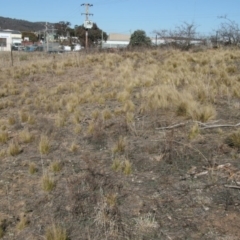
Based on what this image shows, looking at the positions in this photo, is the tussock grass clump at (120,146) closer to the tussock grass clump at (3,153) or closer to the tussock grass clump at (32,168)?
the tussock grass clump at (32,168)

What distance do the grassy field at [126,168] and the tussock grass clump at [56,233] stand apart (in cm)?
1

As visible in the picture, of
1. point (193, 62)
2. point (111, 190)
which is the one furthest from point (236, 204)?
point (193, 62)

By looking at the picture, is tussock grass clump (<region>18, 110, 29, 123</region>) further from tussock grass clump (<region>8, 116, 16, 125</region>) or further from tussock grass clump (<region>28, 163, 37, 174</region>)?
tussock grass clump (<region>28, 163, 37, 174</region>)

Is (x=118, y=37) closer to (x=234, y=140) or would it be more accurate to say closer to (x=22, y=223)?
(x=234, y=140)

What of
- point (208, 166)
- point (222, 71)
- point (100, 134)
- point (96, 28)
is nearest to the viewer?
point (208, 166)

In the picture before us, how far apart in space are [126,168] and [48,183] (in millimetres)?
1036

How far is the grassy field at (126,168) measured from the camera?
11.8ft

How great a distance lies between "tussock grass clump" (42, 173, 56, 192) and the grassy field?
0.04 ft

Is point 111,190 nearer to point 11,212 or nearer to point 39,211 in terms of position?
point 39,211

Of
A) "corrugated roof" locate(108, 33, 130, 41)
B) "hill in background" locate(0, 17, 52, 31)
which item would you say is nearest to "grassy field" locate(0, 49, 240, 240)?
"corrugated roof" locate(108, 33, 130, 41)

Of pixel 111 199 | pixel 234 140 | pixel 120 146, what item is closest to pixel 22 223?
pixel 111 199

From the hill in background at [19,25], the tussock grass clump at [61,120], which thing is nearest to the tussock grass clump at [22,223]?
the tussock grass clump at [61,120]

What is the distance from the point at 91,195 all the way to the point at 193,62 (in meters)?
11.3

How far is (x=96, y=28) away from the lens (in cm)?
8550
